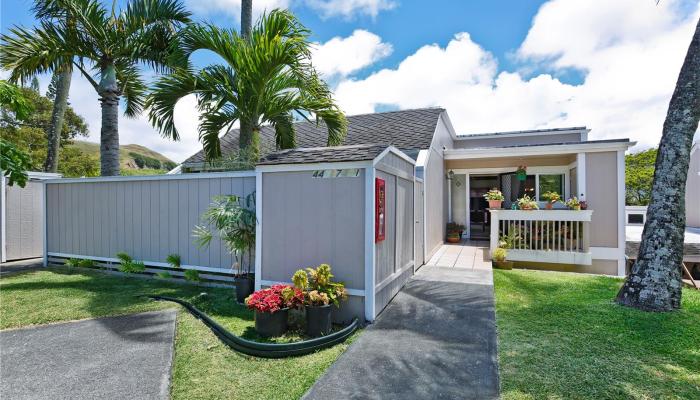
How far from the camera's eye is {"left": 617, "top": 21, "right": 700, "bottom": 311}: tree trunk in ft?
14.5

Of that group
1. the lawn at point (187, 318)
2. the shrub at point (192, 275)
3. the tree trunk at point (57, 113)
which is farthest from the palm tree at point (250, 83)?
the tree trunk at point (57, 113)

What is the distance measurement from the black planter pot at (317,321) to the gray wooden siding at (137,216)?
278 centimetres

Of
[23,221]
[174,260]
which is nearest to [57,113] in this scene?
[23,221]

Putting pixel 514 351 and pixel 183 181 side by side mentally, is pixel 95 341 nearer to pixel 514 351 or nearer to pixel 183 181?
pixel 183 181

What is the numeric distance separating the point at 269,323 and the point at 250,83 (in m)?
4.14

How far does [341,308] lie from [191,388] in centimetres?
208

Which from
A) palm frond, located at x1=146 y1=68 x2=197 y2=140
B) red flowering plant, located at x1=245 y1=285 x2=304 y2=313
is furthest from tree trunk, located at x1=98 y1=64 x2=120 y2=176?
red flowering plant, located at x1=245 y1=285 x2=304 y2=313

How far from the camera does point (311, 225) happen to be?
4566 millimetres

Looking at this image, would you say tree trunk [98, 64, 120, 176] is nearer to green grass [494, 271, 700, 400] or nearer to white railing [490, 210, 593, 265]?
green grass [494, 271, 700, 400]

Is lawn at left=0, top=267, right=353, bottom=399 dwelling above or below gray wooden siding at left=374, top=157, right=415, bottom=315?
below

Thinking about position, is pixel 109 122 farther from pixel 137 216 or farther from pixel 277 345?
pixel 277 345

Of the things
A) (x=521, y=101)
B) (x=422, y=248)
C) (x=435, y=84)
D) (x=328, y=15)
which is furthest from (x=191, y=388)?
(x=521, y=101)

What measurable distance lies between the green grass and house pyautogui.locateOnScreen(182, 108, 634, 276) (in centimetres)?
288

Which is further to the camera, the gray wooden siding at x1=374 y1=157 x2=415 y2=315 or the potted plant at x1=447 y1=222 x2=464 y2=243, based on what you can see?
the potted plant at x1=447 y1=222 x2=464 y2=243
